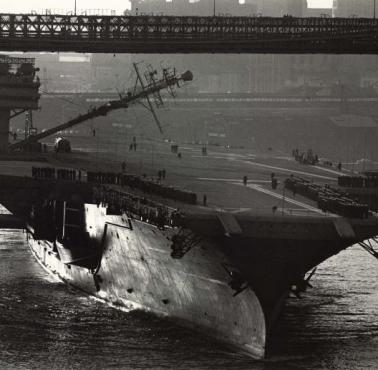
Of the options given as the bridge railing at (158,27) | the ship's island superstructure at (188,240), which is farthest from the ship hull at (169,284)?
the bridge railing at (158,27)

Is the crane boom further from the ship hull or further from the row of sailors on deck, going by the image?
the ship hull

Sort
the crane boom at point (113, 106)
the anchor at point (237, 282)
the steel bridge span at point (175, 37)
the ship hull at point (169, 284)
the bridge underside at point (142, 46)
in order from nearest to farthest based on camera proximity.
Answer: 1. the anchor at point (237, 282)
2. the ship hull at point (169, 284)
3. the crane boom at point (113, 106)
4. the bridge underside at point (142, 46)
5. the steel bridge span at point (175, 37)

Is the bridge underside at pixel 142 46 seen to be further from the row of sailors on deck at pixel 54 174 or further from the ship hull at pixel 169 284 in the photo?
the ship hull at pixel 169 284

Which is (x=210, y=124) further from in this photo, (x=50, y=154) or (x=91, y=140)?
(x=50, y=154)

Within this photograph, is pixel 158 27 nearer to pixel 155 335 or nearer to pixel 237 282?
pixel 155 335

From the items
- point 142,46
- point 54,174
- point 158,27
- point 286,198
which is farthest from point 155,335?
point 158,27

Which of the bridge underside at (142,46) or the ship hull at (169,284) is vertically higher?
the bridge underside at (142,46)
